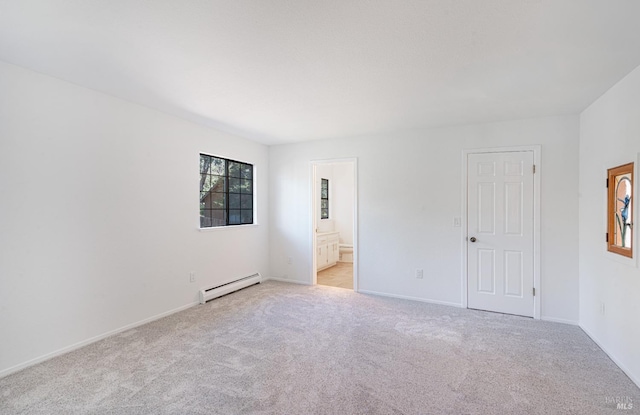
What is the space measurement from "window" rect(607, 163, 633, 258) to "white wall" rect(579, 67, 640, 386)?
84 mm

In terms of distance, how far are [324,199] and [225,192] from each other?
3.48m

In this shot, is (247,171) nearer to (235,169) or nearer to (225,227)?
(235,169)

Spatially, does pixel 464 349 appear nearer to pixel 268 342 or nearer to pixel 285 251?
pixel 268 342

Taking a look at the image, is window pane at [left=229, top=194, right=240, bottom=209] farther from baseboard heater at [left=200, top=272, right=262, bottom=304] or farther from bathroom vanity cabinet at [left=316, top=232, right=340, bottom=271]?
bathroom vanity cabinet at [left=316, top=232, right=340, bottom=271]

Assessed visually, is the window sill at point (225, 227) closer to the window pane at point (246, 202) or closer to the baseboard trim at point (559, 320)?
the window pane at point (246, 202)

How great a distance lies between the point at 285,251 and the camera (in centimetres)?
543

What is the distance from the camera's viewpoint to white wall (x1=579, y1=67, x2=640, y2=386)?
2389 millimetres

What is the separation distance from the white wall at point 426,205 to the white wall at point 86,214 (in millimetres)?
1802

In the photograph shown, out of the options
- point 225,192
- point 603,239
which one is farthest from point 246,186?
point 603,239

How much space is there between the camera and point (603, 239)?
2912mm

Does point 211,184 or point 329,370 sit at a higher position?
point 211,184

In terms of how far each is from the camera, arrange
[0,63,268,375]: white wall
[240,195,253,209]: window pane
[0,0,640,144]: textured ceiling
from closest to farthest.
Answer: [0,0,640,144]: textured ceiling < [0,63,268,375]: white wall < [240,195,253,209]: window pane

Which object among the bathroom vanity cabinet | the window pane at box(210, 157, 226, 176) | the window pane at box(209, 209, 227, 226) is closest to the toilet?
the bathroom vanity cabinet

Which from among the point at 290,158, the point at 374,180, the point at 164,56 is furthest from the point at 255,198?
the point at 164,56
